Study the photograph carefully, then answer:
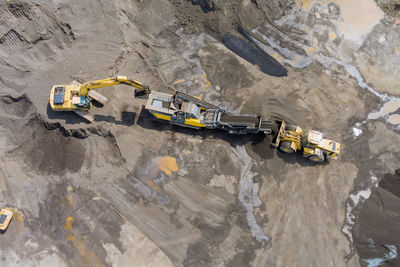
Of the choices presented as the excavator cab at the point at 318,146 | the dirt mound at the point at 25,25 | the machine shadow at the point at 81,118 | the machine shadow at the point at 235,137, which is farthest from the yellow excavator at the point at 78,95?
the excavator cab at the point at 318,146

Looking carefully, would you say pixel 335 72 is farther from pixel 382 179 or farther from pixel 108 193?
pixel 108 193

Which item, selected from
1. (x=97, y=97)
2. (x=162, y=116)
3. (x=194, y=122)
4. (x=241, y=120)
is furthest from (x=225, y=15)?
(x=97, y=97)

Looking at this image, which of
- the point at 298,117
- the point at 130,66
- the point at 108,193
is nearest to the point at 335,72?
the point at 298,117

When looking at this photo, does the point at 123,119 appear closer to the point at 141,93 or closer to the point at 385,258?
the point at 141,93

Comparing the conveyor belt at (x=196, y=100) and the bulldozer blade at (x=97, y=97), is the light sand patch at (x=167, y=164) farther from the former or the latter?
the bulldozer blade at (x=97, y=97)

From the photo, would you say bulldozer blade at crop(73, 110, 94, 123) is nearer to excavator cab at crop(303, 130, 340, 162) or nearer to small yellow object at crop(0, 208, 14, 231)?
small yellow object at crop(0, 208, 14, 231)

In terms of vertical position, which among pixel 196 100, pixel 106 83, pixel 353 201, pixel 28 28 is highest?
pixel 28 28

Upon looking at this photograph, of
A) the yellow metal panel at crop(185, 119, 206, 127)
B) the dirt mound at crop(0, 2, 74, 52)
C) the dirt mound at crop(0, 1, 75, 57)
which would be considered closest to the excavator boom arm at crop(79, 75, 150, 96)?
the yellow metal panel at crop(185, 119, 206, 127)
